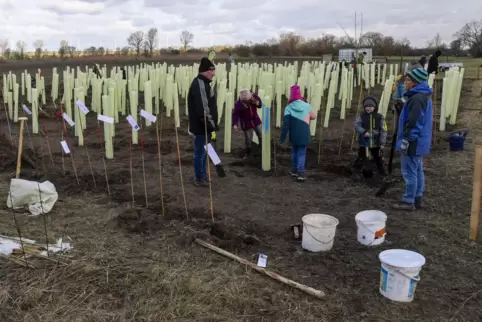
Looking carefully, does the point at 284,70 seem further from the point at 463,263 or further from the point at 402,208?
the point at 463,263

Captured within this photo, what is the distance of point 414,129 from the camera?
4.61 meters

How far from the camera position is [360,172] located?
6523mm

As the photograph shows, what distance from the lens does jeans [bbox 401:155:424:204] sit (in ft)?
15.8

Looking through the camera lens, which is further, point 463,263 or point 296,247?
point 296,247

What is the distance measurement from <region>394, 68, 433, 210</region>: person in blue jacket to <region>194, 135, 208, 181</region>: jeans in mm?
2375

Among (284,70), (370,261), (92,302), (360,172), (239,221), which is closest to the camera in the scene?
(92,302)

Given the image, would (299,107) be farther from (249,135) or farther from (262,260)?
(262,260)

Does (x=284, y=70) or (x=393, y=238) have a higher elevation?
(x=284, y=70)

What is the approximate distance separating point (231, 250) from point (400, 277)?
1449 mm

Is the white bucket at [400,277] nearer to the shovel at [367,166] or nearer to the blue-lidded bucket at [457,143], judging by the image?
the shovel at [367,166]

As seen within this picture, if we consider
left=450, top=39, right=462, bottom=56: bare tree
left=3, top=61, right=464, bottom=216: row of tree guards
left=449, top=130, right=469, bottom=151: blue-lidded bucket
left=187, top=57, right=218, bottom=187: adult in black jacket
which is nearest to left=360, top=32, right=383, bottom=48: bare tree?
left=450, top=39, right=462, bottom=56: bare tree

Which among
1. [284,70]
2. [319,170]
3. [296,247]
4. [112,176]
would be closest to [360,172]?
[319,170]

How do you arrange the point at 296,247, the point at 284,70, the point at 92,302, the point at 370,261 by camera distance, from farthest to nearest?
1. the point at 284,70
2. the point at 296,247
3. the point at 370,261
4. the point at 92,302

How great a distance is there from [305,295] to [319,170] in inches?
145
